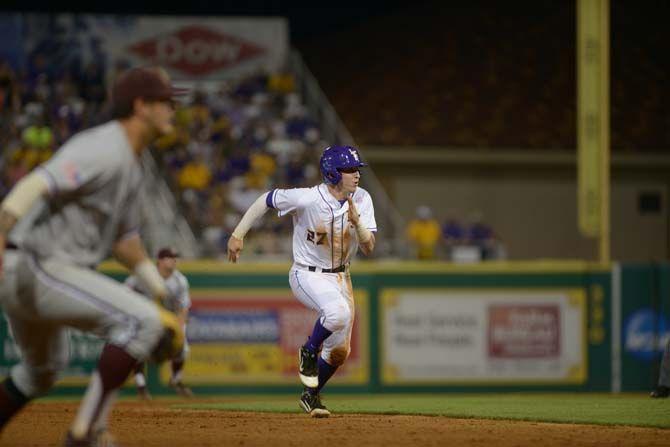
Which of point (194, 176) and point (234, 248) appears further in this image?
point (194, 176)

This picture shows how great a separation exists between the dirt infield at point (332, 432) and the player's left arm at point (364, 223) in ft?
4.97

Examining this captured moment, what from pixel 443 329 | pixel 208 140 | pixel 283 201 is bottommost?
pixel 443 329

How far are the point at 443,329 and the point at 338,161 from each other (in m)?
9.36

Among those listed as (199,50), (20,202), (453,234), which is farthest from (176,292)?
(199,50)

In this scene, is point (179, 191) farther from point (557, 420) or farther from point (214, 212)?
point (557, 420)

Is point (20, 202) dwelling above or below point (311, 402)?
above

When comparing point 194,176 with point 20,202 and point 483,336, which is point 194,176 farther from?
point 20,202

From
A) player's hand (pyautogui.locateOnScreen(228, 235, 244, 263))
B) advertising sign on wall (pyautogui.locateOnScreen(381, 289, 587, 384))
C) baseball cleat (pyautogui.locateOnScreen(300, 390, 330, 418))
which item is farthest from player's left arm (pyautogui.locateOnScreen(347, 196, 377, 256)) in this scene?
advertising sign on wall (pyautogui.locateOnScreen(381, 289, 587, 384))

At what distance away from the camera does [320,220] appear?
10.7 meters

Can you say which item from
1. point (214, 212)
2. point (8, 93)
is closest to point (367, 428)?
point (214, 212)

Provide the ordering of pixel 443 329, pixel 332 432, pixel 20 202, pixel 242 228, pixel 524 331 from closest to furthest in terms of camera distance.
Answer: pixel 20 202 < pixel 332 432 < pixel 242 228 < pixel 443 329 < pixel 524 331

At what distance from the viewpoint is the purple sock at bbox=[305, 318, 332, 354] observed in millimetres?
10453

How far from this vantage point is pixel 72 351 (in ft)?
60.9

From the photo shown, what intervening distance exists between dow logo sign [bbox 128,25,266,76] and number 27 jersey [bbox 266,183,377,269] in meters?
18.2
